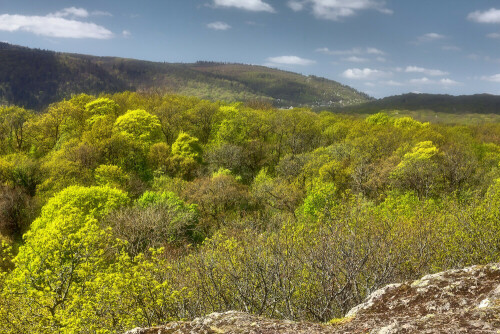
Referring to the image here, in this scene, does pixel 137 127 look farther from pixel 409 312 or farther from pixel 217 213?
pixel 409 312

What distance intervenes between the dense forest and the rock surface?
4.14 m

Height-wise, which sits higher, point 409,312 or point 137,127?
point 137,127

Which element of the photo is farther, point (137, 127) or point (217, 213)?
point (137, 127)

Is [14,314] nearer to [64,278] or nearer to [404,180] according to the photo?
[64,278]

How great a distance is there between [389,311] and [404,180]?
38.8 meters

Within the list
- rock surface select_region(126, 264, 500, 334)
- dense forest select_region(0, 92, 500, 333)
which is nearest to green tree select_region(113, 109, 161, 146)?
dense forest select_region(0, 92, 500, 333)

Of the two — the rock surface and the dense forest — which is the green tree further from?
the rock surface

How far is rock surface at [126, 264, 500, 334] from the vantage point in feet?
20.2

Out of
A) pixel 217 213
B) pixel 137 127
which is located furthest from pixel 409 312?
pixel 137 127

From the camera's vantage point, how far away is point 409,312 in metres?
7.50

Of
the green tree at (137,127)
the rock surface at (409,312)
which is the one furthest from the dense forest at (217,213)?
the rock surface at (409,312)

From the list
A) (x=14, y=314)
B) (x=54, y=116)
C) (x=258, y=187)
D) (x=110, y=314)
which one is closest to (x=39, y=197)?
(x=54, y=116)

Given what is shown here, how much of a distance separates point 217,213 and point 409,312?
37598 millimetres

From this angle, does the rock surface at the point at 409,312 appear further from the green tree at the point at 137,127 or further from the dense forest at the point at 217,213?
the green tree at the point at 137,127
